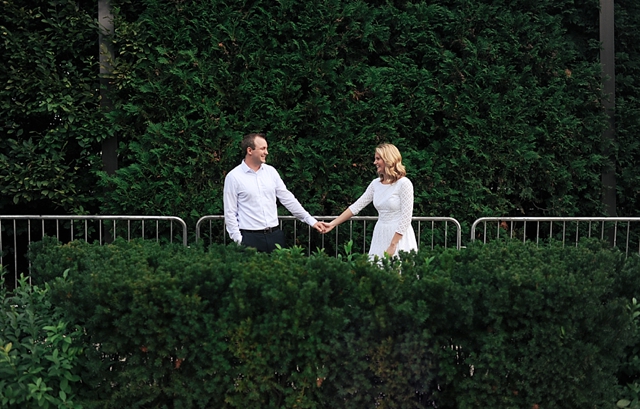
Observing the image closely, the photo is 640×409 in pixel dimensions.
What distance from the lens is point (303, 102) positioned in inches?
298

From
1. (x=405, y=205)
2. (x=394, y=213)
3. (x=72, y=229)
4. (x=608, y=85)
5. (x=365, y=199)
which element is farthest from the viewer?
(x=608, y=85)

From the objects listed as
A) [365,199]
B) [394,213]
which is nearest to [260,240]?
[365,199]

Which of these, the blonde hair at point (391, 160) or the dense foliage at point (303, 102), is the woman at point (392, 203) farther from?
the dense foliage at point (303, 102)

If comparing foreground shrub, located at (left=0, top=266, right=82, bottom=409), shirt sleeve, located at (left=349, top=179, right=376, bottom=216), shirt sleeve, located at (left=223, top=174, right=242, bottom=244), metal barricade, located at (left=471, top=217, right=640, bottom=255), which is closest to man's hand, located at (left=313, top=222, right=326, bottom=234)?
shirt sleeve, located at (left=349, top=179, right=376, bottom=216)

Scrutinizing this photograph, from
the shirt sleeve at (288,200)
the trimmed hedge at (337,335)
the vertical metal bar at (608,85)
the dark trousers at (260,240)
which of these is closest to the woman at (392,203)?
the shirt sleeve at (288,200)

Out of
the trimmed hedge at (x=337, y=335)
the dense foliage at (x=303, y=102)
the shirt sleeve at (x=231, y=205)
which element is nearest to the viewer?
the trimmed hedge at (x=337, y=335)

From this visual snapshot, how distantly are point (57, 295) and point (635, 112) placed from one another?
7.01 m

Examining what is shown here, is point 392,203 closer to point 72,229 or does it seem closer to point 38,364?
point 38,364

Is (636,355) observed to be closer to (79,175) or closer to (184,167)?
(184,167)

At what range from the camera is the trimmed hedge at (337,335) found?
323 cm

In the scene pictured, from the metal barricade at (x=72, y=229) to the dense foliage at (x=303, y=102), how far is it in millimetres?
187

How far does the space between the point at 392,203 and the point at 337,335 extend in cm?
277

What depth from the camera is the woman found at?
586cm

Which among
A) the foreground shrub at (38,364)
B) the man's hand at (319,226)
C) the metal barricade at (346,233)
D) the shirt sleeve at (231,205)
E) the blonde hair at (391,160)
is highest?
the blonde hair at (391,160)
